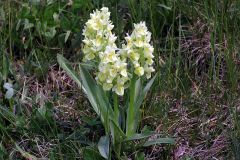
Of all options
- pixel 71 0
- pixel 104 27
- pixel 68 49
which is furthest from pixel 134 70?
pixel 71 0

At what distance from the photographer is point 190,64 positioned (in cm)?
234

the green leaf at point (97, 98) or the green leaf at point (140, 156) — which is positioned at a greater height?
the green leaf at point (97, 98)

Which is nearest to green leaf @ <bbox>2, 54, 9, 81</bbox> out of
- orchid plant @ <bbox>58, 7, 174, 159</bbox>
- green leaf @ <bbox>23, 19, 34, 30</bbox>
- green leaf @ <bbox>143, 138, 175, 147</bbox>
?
green leaf @ <bbox>23, 19, 34, 30</bbox>

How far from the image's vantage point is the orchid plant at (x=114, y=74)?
68.6 inches

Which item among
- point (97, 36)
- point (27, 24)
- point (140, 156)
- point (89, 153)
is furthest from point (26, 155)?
point (27, 24)

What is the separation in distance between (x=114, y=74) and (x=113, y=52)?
7 centimetres

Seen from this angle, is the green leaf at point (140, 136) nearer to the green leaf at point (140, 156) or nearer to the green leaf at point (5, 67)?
the green leaf at point (140, 156)

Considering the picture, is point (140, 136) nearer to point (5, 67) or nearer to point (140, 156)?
point (140, 156)

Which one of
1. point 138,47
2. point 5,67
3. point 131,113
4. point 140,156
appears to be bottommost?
point 140,156

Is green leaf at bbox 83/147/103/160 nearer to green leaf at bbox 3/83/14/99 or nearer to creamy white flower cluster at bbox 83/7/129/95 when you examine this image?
creamy white flower cluster at bbox 83/7/129/95

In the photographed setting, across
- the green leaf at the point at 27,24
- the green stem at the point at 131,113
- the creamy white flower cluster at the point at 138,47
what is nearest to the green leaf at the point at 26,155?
the green stem at the point at 131,113

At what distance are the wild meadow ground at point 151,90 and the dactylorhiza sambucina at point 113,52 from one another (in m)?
0.29

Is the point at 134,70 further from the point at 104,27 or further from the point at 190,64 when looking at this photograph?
the point at 190,64

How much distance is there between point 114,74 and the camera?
5.68ft
